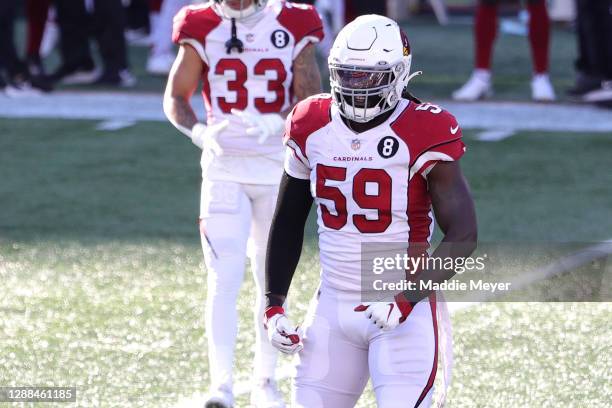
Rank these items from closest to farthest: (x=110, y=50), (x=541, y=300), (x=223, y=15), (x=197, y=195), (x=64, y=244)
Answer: (x=223, y=15)
(x=541, y=300)
(x=64, y=244)
(x=197, y=195)
(x=110, y=50)

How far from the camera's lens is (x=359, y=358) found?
411cm

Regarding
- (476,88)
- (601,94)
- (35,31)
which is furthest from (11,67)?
(601,94)

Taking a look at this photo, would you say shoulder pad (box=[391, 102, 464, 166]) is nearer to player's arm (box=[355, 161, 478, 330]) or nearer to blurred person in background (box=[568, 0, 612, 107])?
player's arm (box=[355, 161, 478, 330])

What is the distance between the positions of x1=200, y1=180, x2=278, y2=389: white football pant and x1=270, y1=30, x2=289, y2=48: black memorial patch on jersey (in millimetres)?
587

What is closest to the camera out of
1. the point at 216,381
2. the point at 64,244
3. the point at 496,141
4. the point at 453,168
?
the point at 453,168

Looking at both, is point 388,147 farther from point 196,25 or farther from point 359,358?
point 196,25

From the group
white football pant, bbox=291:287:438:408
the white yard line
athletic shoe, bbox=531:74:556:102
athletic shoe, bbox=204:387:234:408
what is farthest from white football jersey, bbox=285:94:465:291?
athletic shoe, bbox=531:74:556:102

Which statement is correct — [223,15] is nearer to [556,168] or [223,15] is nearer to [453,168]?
[453,168]

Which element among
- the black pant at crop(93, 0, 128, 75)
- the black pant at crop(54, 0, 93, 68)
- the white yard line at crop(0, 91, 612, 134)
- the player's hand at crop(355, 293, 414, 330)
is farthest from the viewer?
the black pant at crop(54, 0, 93, 68)

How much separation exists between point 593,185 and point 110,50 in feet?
17.3

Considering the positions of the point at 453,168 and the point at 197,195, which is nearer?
the point at 453,168

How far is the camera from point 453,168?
159 inches

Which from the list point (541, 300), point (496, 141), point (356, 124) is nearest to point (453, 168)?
point (356, 124)

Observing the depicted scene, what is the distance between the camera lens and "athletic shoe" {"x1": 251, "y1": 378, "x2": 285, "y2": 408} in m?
5.24
